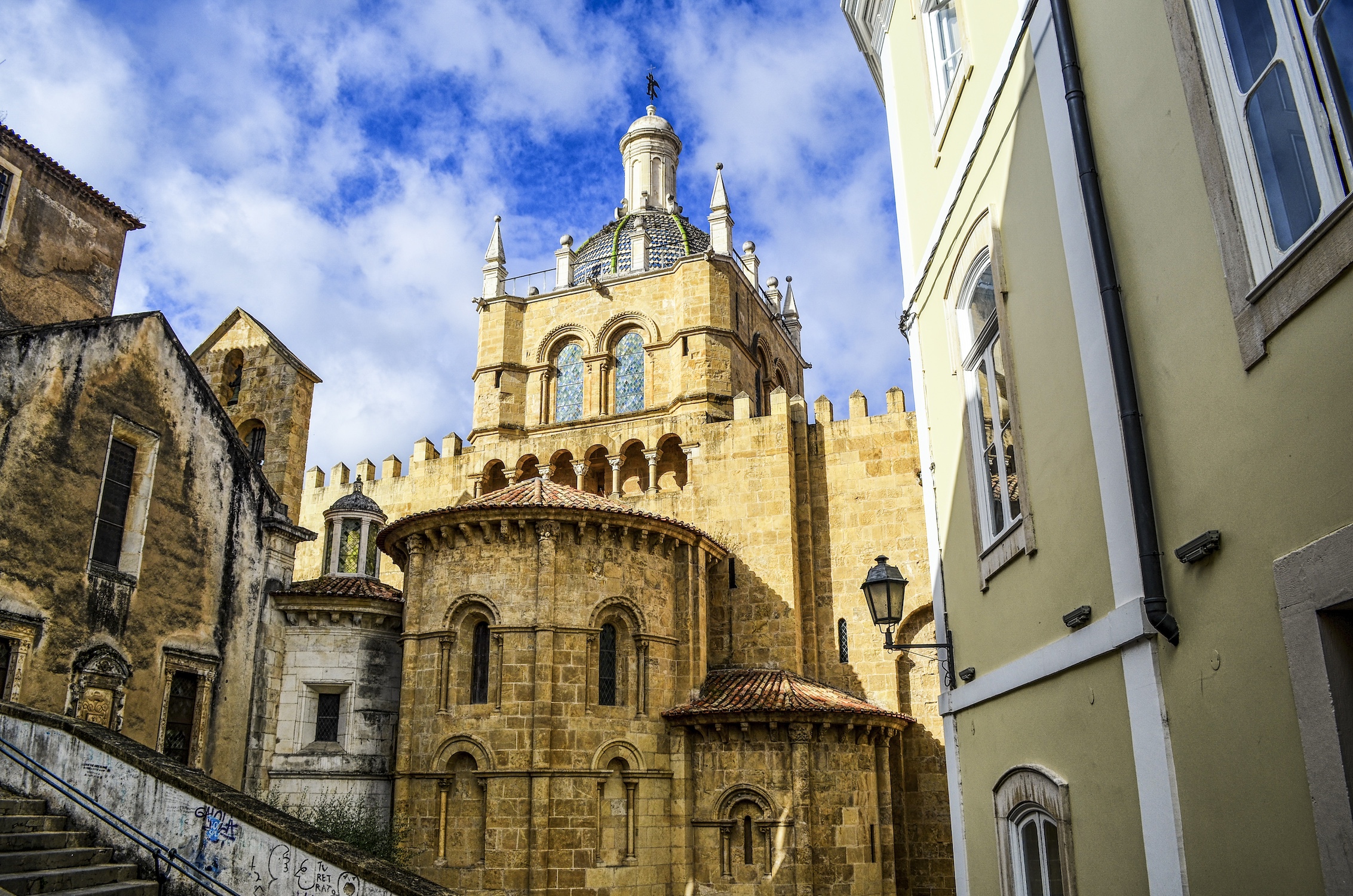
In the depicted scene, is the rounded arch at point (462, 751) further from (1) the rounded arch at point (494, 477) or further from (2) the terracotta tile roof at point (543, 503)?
(1) the rounded arch at point (494, 477)

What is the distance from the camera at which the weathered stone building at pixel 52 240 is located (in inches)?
821

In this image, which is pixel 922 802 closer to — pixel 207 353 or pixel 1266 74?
pixel 1266 74

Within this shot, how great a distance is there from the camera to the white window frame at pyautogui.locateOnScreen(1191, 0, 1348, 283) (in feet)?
12.2

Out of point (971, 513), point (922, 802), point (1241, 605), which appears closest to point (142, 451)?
point (971, 513)

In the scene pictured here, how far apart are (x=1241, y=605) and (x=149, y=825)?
9.18 m

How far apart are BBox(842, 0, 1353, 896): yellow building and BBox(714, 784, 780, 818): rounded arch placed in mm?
10974

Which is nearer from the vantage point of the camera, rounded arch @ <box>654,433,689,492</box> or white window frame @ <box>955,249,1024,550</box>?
white window frame @ <box>955,249,1024,550</box>

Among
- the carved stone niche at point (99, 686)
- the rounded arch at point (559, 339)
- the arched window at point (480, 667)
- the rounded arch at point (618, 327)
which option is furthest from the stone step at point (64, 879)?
the rounded arch at point (559, 339)

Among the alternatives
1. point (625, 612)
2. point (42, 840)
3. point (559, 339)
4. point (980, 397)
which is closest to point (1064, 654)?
point (980, 397)

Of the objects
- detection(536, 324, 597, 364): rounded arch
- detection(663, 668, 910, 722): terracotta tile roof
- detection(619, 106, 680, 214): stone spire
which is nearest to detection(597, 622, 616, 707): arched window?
detection(663, 668, 910, 722): terracotta tile roof

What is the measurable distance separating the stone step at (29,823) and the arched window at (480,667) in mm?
10344

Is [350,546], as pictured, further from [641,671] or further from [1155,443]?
[1155,443]

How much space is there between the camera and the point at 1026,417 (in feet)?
22.1

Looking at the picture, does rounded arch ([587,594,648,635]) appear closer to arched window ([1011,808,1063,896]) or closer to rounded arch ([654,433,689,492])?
rounded arch ([654,433,689,492])
